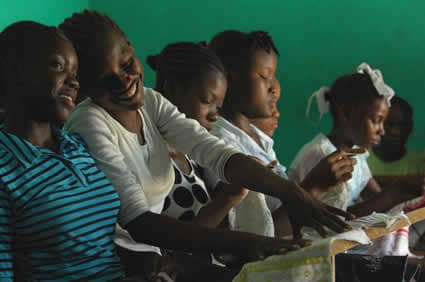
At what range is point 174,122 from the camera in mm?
1224

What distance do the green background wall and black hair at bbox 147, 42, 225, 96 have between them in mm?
1266

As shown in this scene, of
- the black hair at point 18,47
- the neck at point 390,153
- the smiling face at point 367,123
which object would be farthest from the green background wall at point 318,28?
the black hair at point 18,47

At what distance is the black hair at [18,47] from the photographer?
99cm

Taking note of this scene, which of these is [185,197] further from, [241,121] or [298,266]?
[298,266]

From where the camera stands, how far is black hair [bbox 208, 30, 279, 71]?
5.52 ft

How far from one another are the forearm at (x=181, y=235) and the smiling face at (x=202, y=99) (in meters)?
0.49

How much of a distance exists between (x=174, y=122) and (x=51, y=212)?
35 centimetres

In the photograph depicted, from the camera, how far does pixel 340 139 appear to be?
7.41 feet

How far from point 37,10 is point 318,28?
3.88 feet

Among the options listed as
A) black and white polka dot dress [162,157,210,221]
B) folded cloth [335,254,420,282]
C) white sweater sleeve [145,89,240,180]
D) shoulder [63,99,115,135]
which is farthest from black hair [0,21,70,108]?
folded cloth [335,254,420,282]

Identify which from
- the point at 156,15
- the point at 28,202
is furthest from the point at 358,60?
Answer: the point at 28,202

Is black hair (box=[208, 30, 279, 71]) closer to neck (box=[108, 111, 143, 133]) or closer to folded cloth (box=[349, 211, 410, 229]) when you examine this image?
neck (box=[108, 111, 143, 133])

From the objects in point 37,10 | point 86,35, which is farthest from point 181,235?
point 37,10

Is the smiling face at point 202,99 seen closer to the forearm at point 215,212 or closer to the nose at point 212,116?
the nose at point 212,116
